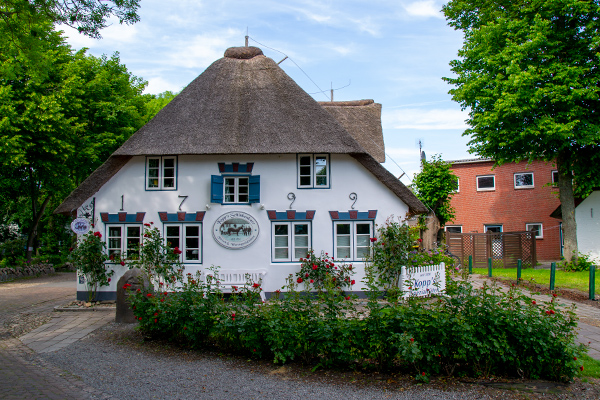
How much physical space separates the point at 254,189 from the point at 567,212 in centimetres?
1451

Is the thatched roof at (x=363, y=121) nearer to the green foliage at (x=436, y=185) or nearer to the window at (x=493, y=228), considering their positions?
the green foliage at (x=436, y=185)

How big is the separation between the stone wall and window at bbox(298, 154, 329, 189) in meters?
15.9

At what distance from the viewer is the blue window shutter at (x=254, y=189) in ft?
43.9

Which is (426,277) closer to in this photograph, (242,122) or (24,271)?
(242,122)

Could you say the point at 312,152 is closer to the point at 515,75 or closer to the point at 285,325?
the point at 285,325

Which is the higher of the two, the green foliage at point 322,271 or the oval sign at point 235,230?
the oval sign at point 235,230

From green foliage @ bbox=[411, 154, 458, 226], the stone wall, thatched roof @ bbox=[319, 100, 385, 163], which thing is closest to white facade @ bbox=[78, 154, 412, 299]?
thatched roof @ bbox=[319, 100, 385, 163]

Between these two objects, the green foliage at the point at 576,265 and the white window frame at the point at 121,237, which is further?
the green foliage at the point at 576,265

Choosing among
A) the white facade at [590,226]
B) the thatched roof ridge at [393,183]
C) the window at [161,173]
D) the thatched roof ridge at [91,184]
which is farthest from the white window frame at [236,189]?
the white facade at [590,226]

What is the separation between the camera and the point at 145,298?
8266 mm

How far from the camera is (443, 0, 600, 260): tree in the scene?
684 inches

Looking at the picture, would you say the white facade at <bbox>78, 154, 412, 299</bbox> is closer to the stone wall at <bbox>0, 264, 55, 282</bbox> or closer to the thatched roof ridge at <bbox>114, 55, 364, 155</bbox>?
the thatched roof ridge at <bbox>114, 55, 364, 155</bbox>

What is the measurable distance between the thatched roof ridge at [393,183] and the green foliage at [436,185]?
888 cm

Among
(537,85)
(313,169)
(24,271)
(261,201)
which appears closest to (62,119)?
(24,271)
